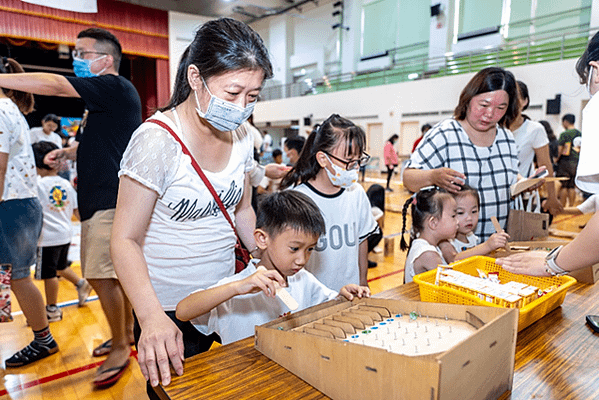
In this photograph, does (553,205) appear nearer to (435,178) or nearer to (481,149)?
(481,149)

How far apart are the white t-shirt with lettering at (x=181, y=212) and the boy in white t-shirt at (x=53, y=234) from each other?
180 centimetres

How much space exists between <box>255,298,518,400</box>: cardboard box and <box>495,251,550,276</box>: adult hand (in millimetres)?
361

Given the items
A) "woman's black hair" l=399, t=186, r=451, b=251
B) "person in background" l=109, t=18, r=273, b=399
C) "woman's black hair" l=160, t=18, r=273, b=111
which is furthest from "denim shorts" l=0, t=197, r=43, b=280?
"woman's black hair" l=399, t=186, r=451, b=251

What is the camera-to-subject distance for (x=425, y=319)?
93 cm

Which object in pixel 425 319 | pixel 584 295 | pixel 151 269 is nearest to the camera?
pixel 425 319

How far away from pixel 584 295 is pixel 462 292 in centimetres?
55

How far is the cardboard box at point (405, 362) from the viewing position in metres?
0.60

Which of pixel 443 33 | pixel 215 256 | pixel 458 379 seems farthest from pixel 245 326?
pixel 443 33

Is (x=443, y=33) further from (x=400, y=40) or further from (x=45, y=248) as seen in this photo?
(x=45, y=248)

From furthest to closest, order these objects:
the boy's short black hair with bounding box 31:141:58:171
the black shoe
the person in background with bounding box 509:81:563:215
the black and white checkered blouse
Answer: the boy's short black hair with bounding box 31:141:58:171
the person in background with bounding box 509:81:563:215
the black shoe
the black and white checkered blouse

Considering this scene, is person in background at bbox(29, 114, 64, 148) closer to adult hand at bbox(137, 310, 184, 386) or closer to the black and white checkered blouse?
the black and white checkered blouse

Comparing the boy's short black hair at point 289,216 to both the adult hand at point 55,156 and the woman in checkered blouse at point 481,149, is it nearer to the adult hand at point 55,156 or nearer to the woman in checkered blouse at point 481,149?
the woman in checkered blouse at point 481,149

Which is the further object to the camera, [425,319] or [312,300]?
[312,300]

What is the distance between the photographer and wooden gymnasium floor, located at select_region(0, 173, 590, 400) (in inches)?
80.4
